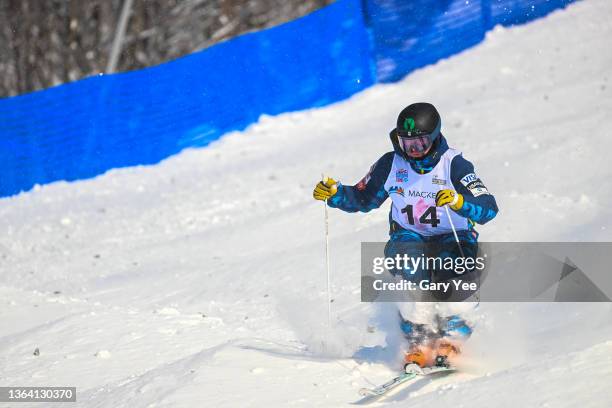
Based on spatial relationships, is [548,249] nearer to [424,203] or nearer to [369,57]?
[424,203]

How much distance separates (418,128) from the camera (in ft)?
17.8

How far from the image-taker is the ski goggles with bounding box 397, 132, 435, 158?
5453mm

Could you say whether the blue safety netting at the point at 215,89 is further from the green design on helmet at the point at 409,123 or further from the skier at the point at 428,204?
the green design on helmet at the point at 409,123

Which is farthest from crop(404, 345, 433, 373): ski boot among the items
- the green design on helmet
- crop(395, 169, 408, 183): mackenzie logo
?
the green design on helmet

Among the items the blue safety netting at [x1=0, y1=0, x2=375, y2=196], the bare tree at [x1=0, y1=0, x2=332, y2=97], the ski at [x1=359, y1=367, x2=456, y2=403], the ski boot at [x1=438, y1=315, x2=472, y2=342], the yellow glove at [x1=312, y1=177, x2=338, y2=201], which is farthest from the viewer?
the bare tree at [x1=0, y1=0, x2=332, y2=97]

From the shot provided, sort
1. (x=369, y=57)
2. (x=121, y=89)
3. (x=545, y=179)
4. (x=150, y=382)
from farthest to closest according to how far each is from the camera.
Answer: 1. (x=369, y=57)
2. (x=121, y=89)
3. (x=545, y=179)
4. (x=150, y=382)

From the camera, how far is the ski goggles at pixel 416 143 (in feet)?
17.9

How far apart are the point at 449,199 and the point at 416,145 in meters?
0.48

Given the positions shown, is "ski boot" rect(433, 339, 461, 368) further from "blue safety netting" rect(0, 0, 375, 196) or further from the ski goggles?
"blue safety netting" rect(0, 0, 375, 196)

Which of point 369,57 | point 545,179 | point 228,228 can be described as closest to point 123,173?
point 228,228

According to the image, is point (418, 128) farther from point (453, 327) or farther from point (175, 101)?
point (175, 101)

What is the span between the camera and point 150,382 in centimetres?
555

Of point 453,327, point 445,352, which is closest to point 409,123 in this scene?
point 453,327

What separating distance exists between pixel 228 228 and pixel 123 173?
2.44 metres
